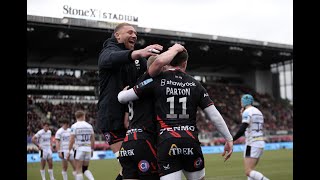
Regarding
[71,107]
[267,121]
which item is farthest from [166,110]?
[267,121]

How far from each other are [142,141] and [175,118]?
0.47 m

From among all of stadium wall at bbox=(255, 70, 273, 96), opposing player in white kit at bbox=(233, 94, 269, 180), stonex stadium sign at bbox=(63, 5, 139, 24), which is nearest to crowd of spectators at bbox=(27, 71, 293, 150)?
stadium wall at bbox=(255, 70, 273, 96)

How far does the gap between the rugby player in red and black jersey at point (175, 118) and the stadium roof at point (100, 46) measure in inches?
1043

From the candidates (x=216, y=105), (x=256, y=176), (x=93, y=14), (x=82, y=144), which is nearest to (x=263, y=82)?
(x=216, y=105)

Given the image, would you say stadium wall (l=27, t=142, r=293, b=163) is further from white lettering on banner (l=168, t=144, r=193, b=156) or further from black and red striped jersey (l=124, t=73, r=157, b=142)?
white lettering on banner (l=168, t=144, r=193, b=156)

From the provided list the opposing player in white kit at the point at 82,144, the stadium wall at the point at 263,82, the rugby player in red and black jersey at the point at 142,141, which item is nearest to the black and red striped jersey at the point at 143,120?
the rugby player in red and black jersey at the point at 142,141

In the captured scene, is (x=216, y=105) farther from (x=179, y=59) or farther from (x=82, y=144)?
(x=179, y=59)

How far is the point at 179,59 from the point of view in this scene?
5148 mm

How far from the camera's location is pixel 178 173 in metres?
4.90

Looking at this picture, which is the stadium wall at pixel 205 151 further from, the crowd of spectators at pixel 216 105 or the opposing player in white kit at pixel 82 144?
the opposing player in white kit at pixel 82 144

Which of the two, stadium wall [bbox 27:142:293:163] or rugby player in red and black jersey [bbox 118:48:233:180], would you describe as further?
stadium wall [bbox 27:142:293:163]

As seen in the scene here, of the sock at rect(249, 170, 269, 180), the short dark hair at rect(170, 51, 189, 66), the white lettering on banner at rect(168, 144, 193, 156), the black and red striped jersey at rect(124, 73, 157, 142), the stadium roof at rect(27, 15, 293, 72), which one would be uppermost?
the stadium roof at rect(27, 15, 293, 72)

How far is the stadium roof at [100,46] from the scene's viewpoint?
31516 millimetres

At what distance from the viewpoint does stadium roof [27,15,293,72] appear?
31.5 meters
